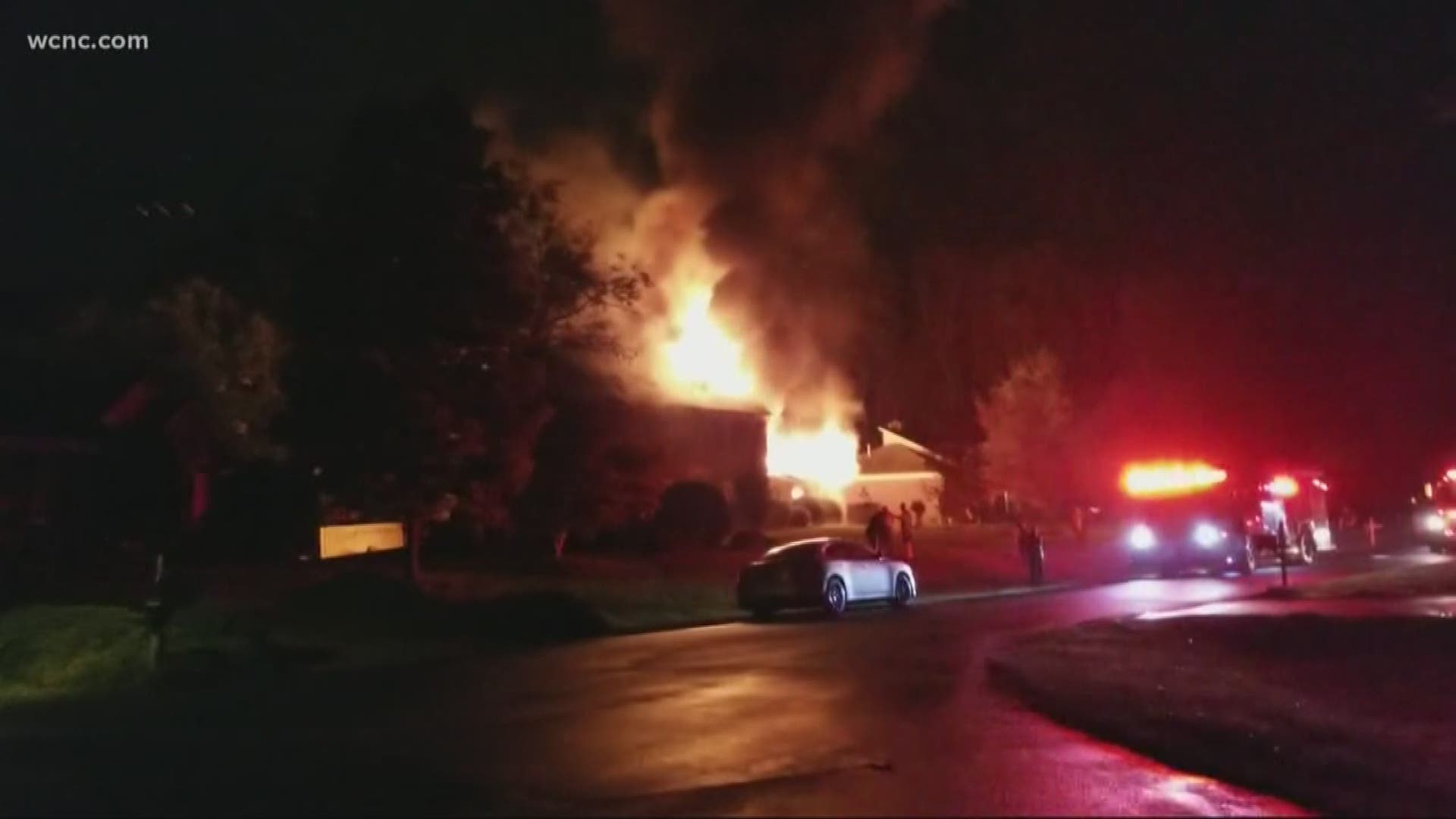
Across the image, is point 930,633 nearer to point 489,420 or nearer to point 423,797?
point 489,420

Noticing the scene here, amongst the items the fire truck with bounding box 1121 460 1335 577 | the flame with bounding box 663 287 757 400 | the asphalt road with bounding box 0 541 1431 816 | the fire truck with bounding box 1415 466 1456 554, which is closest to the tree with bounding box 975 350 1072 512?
the flame with bounding box 663 287 757 400

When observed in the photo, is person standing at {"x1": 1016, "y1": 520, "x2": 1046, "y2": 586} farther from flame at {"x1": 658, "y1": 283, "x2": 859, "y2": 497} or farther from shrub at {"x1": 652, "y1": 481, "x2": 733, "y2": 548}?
flame at {"x1": 658, "y1": 283, "x2": 859, "y2": 497}

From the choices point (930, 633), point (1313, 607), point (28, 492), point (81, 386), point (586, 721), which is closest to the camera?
point (586, 721)

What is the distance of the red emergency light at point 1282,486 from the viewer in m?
35.8

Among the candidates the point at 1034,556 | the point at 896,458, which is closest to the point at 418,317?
the point at 1034,556

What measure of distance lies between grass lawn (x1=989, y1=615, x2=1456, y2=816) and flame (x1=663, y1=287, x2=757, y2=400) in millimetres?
26482

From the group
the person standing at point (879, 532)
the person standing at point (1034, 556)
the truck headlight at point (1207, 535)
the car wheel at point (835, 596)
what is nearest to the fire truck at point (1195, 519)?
the truck headlight at point (1207, 535)

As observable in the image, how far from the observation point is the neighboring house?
62.2 metres

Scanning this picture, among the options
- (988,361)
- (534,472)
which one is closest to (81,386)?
(534,472)

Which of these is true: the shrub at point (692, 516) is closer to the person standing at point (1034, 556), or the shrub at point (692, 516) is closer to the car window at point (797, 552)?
the person standing at point (1034, 556)

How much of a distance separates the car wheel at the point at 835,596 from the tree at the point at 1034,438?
90.0 feet

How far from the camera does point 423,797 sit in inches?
367

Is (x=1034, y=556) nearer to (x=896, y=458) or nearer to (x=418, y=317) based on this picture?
(x=418, y=317)

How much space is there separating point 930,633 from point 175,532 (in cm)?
1771
